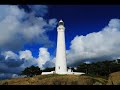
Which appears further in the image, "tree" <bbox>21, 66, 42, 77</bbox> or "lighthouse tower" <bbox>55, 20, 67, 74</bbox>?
"lighthouse tower" <bbox>55, 20, 67, 74</bbox>

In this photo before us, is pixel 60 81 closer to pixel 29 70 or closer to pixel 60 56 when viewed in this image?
pixel 29 70

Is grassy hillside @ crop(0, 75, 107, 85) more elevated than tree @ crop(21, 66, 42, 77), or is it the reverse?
tree @ crop(21, 66, 42, 77)

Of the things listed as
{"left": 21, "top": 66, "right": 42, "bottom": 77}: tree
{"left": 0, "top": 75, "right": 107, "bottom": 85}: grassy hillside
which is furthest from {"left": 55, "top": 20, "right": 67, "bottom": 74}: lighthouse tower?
{"left": 0, "top": 75, "right": 107, "bottom": 85}: grassy hillside

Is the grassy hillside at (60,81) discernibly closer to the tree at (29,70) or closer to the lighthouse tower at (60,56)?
the tree at (29,70)

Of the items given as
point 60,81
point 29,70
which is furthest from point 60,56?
point 60,81

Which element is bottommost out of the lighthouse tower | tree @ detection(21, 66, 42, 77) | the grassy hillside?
the grassy hillside

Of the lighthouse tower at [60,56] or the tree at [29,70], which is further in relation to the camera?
the lighthouse tower at [60,56]

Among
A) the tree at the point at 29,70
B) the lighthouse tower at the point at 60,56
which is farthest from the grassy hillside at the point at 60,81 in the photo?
the lighthouse tower at the point at 60,56

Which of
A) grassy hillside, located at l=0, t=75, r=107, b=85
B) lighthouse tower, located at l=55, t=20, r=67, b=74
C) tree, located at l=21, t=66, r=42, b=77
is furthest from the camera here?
lighthouse tower, located at l=55, t=20, r=67, b=74

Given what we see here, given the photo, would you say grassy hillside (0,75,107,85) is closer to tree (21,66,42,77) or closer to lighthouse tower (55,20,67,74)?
tree (21,66,42,77)

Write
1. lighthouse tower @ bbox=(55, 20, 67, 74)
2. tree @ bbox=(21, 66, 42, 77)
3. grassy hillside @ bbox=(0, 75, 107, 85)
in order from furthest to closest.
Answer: lighthouse tower @ bbox=(55, 20, 67, 74), tree @ bbox=(21, 66, 42, 77), grassy hillside @ bbox=(0, 75, 107, 85)
